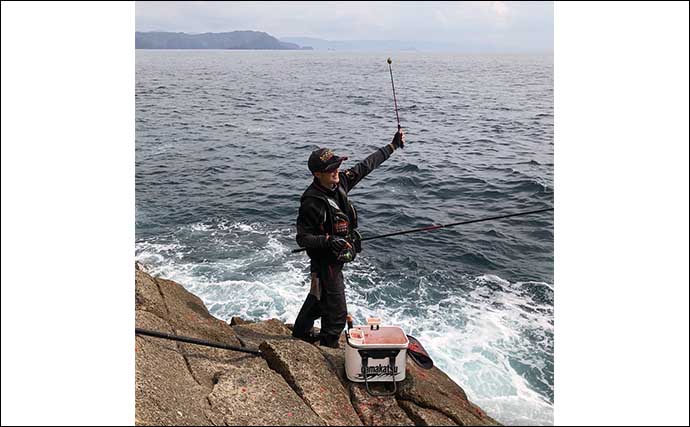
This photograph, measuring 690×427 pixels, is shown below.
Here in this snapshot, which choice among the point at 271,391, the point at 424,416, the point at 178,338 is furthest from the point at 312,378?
the point at 178,338

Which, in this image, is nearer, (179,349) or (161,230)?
(179,349)

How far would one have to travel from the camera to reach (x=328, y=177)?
4.34 meters

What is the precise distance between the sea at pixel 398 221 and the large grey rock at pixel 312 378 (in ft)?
8.19

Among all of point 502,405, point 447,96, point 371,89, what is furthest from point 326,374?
point 371,89

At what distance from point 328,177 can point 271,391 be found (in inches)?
65.9

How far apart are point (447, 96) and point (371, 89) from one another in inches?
240

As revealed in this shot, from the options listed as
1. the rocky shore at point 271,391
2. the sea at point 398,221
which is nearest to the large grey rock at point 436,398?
the rocky shore at point 271,391

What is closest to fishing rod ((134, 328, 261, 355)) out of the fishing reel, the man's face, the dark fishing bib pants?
the dark fishing bib pants

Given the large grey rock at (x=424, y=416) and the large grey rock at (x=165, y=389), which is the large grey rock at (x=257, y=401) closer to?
the large grey rock at (x=165, y=389)

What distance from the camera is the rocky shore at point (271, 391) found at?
3.32 meters

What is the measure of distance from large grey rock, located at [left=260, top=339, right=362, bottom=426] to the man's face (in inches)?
50.0

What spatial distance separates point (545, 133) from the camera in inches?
856

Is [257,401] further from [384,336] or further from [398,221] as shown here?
[398,221]
